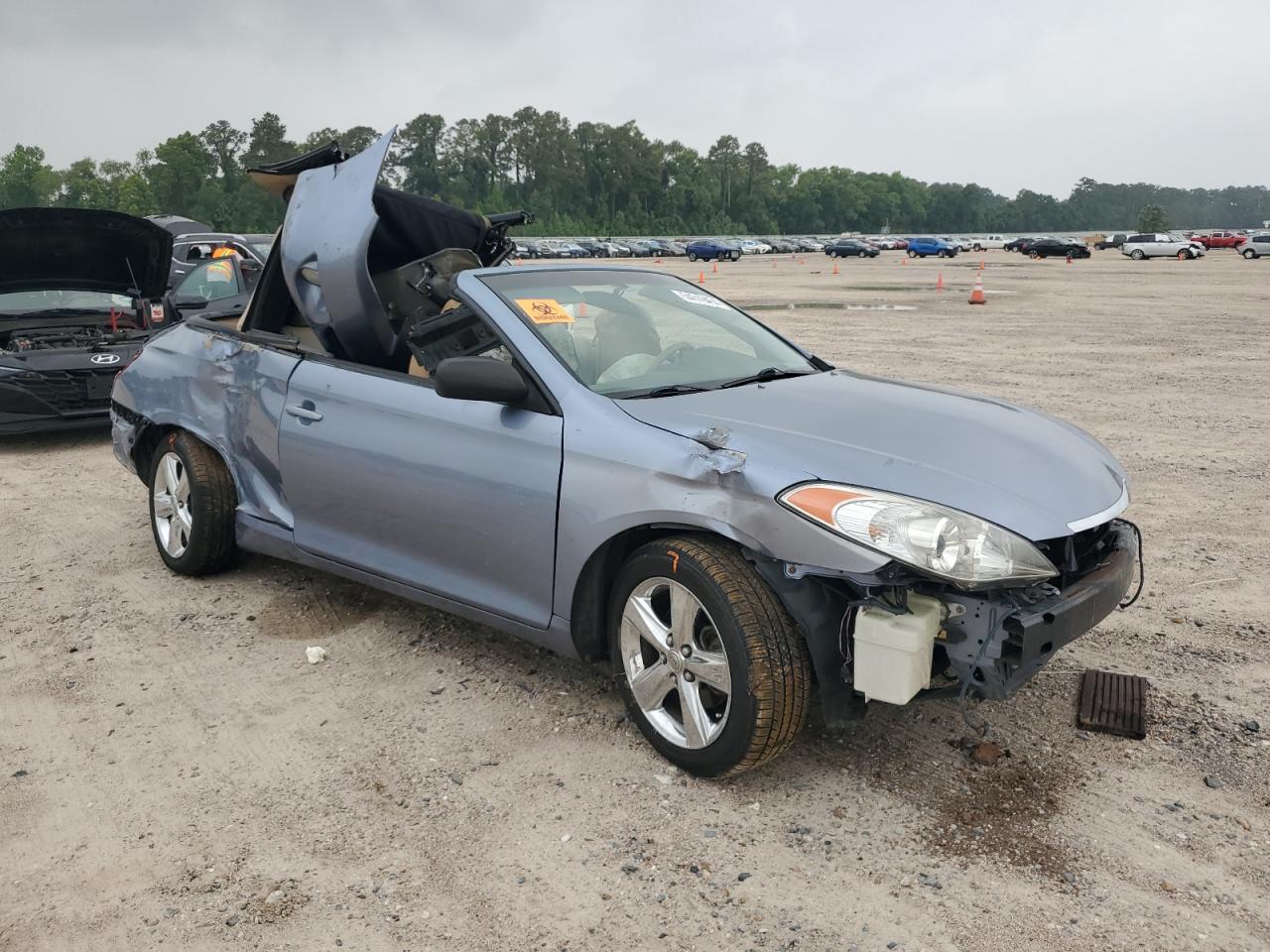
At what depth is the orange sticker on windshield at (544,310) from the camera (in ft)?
12.7

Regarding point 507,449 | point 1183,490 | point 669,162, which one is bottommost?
point 1183,490

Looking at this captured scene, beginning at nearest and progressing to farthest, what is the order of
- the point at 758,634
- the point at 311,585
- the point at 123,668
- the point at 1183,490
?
1. the point at 758,634
2. the point at 123,668
3. the point at 311,585
4. the point at 1183,490

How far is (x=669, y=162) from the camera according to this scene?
163 metres

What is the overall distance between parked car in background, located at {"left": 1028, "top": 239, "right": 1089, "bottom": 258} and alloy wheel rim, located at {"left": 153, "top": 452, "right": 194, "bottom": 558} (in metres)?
68.8

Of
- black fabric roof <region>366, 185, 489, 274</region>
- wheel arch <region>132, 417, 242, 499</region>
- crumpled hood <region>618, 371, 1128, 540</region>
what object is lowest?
wheel arch <region>132, 417, 242, 499</region>

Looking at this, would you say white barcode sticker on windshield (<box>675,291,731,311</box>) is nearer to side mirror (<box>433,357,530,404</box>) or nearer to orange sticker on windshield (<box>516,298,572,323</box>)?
orange sticker on windshield (<box>516,298,572,323</box>)

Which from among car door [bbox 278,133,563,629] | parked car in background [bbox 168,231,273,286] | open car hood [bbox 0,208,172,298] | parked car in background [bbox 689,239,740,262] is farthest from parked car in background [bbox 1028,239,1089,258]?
car door [bbox 278,133,563,629]

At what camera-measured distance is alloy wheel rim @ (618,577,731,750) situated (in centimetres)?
314


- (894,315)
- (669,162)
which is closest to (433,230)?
(894,315)

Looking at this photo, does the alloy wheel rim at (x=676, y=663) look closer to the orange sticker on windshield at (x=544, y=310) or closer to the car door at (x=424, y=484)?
the car door at (x=424, y=484)

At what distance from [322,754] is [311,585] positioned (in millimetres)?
1811

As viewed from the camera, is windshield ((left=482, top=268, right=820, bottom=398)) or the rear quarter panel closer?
windshield ((left=482, top=268, right=820, bottom=398))

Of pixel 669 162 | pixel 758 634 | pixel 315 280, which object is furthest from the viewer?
pixel 669 162

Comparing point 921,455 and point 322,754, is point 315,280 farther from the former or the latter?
point 921,455
